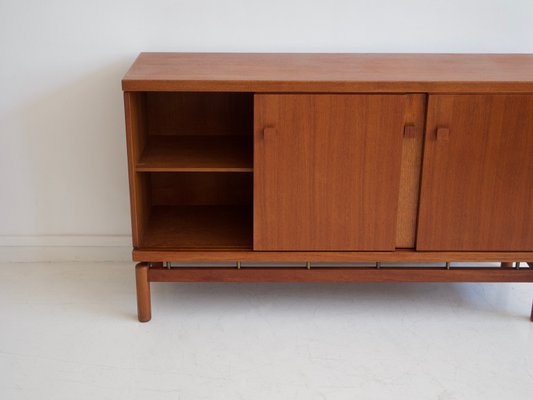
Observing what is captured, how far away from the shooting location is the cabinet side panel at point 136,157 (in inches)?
72.4

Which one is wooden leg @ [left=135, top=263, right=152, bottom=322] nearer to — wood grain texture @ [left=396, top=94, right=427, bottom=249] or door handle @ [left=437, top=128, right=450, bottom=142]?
wood grain texture @ [left=396, top=94, right=427, bottom=249]

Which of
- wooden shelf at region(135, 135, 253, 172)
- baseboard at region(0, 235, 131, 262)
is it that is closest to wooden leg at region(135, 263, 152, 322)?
wooden shelf at region(135, 135, 253, 172)

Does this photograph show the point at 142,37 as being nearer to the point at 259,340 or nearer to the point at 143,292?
the point at 143,292

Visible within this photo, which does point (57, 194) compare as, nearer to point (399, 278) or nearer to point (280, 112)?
point (280, 112)

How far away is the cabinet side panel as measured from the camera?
1838 mm

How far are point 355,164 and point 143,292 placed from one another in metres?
0.63

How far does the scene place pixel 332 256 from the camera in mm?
1934

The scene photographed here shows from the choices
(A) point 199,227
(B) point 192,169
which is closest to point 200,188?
(A) point 199,227

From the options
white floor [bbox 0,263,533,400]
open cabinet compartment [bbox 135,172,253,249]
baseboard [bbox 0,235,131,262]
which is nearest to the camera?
white floor [bbox 0,263,533,400]

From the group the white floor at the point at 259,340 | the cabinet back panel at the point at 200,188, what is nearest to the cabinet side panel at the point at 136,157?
the cabinet back panel at the point at 200,188

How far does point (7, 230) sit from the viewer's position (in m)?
2.34

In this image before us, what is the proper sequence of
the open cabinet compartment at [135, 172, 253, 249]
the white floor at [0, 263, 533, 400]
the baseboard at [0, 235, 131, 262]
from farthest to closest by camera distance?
1. the baseboard at [0, 235, 131, 262]
2. the open cabinet compartment at [135, 172, 253, 249]
3. the white floor at [0, 263, 533, 400]

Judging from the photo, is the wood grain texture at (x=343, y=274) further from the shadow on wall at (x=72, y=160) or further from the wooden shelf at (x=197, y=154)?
the shadow on wall at (x=72, y=160)

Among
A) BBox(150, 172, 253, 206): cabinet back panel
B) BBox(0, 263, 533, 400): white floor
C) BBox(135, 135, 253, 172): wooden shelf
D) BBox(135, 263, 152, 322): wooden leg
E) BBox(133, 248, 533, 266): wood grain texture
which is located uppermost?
BBox(135, 135, 253, 172): wooden shelf
